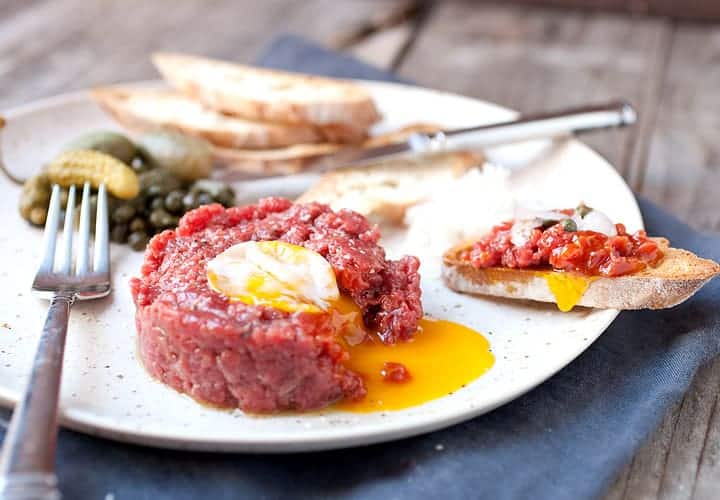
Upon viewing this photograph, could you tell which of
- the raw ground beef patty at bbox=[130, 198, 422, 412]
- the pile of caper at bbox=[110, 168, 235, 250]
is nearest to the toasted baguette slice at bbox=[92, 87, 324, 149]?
the pile of caper at bbox=[110, 168, 235, 250]

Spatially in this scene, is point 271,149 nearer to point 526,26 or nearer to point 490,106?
point 490,106

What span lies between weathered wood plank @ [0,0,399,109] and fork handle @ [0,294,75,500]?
426 cm

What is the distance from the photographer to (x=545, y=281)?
360 centimetres

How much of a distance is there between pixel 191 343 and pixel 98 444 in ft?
1.54

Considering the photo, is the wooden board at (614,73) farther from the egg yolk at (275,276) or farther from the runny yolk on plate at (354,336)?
the egg yolk at (275,276)

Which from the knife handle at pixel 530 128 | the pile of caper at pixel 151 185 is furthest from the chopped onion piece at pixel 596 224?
the pile of caper at pixel 151 185

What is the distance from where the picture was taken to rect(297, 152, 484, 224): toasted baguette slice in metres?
4.64

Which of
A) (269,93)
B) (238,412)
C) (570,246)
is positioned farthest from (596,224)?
(269,93)

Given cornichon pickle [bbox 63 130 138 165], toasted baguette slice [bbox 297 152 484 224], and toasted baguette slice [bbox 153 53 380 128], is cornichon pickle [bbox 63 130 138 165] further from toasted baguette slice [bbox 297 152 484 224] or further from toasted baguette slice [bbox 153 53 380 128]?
toasted baguette slice [bbox 297 152 484 224]

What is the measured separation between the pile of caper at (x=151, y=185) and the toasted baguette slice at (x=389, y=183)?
1.92 ft

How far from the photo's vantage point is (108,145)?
4.76 meters

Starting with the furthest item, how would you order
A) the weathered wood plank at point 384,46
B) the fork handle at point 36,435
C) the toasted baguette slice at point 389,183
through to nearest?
the weathered wood plank at point 384,46 < the toasted baguette slice at point 389,183 < the fork handle at point 36,435

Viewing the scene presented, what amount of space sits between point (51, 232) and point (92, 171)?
2.06ft

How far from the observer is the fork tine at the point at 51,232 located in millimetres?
3756
